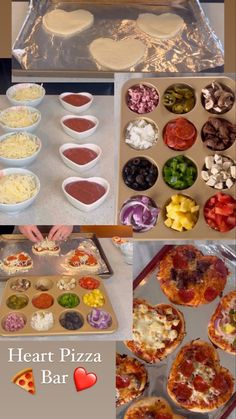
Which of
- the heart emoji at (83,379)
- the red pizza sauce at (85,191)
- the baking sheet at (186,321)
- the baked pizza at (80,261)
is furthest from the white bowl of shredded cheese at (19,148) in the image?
the heart emoji at (83,379)

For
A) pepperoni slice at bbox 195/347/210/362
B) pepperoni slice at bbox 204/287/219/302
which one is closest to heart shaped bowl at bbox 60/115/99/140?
pepperoni slice at bbox 204/287/219/302

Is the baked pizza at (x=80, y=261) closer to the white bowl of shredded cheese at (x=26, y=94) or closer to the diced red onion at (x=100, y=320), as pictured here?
the diced red onion at (x=100, y=320)

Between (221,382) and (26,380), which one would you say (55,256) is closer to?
(26,380)

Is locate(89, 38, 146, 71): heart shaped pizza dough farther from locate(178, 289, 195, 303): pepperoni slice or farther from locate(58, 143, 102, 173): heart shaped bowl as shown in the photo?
locate(178, 289, 195, 303): pepperoni slice

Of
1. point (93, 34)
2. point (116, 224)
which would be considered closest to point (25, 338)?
point (116, 224)

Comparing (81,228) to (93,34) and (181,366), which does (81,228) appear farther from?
(93,34)
